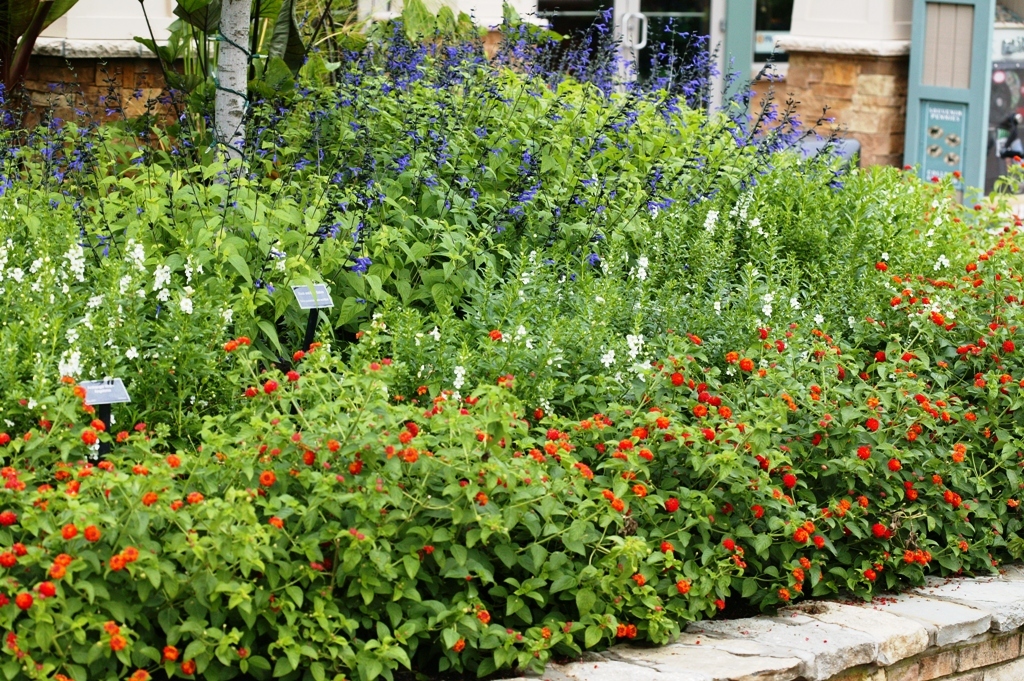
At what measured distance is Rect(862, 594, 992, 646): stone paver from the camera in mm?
3422

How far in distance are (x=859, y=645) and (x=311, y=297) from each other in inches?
67.7

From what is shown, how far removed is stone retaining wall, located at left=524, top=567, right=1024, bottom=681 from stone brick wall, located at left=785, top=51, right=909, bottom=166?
6861mm

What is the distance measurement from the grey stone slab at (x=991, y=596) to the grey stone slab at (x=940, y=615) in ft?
0.12

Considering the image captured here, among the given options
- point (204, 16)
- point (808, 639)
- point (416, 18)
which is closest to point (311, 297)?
point (808, 639)

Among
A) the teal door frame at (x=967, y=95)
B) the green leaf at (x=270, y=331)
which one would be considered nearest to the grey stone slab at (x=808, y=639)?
the green leaf at (x=270, y=331)

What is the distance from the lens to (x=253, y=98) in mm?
5395

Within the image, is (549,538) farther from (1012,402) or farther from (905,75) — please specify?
(905,75)

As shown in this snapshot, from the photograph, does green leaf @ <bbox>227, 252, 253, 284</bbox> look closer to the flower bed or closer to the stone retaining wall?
the flower bed

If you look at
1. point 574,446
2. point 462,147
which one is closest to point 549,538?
point 574,446

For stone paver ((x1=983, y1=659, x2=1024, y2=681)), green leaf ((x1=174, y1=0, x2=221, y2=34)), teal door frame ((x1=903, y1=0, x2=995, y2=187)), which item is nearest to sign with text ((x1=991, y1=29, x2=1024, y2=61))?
teal door frame ((x1=903, y1=0, x2=995, y2=187))

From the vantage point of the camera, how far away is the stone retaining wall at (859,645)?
9.82 feet

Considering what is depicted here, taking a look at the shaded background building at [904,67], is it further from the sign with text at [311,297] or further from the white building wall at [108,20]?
the sign with text at [311,297]

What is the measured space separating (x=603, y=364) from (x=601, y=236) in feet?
4.15

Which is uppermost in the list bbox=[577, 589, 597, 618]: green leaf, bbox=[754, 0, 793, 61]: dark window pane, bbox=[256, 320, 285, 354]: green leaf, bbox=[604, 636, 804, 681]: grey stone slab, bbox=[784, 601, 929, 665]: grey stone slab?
bbox=[754, 0, 793, 61]: dark window pane
